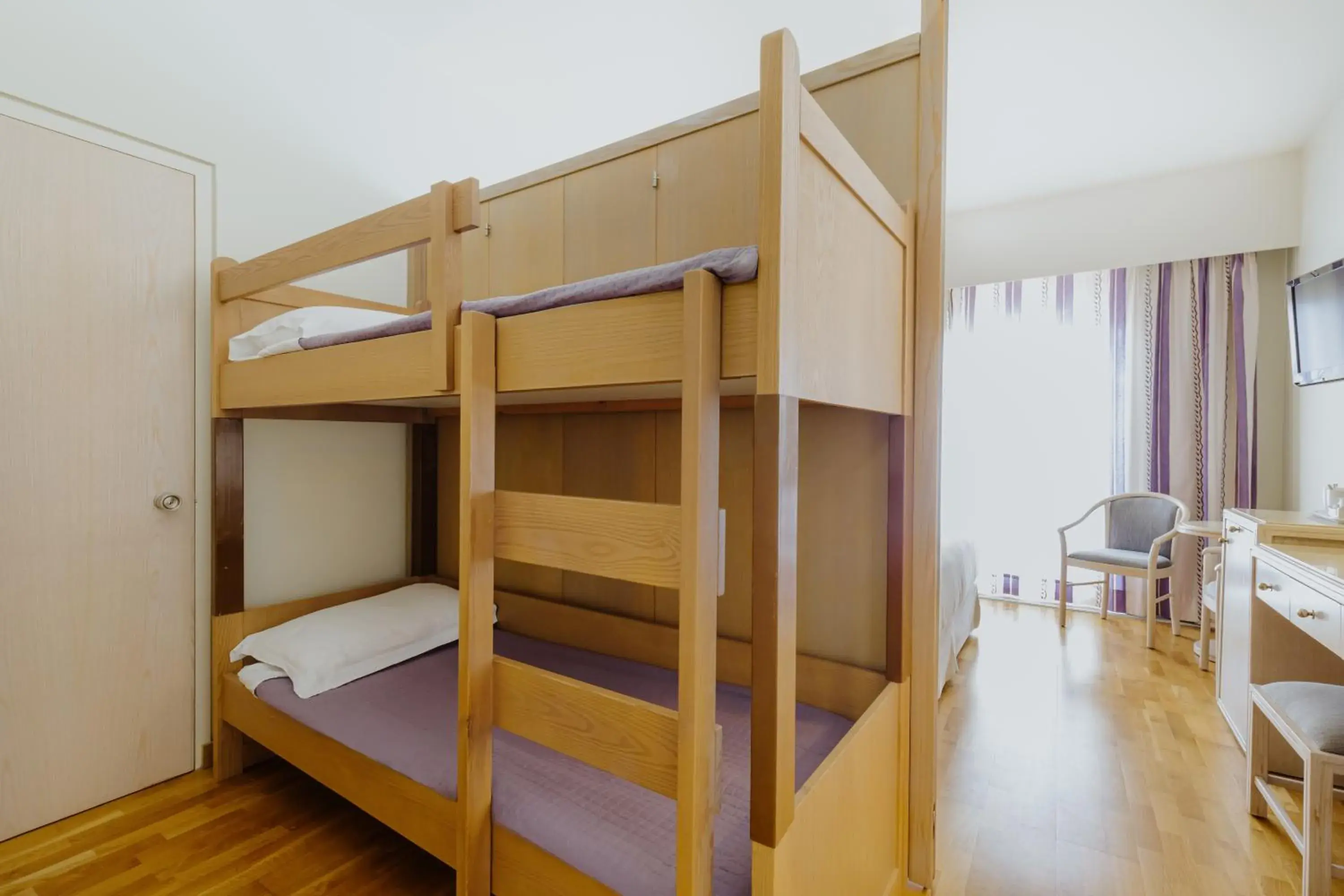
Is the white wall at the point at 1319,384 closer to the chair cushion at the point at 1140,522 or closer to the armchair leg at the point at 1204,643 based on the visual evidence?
the chair cushion at the point at 1140,522

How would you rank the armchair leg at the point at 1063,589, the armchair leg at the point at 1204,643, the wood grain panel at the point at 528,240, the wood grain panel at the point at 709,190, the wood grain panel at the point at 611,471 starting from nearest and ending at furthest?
the wood grain panel at the point at 709,190 → the wood grain panel at the point at 611,471 → the wood grain panel at the point at 528,240 → the armchair leg at the point at 1204,643 → the armchair leg at the point at 1063,589

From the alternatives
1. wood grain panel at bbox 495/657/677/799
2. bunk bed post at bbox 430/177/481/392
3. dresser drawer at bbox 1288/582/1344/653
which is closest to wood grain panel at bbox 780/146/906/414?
wood grain panel at bbox 495/657/677/799

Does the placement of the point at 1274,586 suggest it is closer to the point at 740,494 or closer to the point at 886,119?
the point at 740,494

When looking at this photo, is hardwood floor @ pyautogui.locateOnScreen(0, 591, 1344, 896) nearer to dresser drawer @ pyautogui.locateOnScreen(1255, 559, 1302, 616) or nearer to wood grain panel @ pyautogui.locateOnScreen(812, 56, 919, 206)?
dresser drawer @ pyautogui.locateOnScreen(1255, 559, 1302, 616)

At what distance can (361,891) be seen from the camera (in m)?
1.45

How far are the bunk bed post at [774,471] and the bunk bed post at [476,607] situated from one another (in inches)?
21.4

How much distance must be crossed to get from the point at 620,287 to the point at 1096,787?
85.2 inches

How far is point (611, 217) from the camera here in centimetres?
192

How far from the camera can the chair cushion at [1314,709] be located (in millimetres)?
1376

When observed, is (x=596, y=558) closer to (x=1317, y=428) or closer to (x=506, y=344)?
(x=506, y=344)

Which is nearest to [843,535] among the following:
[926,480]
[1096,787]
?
[926,480]

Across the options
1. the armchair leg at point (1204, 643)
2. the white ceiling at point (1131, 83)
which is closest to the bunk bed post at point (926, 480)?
the white ceiling at point (1131, 83)

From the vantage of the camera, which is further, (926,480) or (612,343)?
(926,480)

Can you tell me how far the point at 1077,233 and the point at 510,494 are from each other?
165 inches
